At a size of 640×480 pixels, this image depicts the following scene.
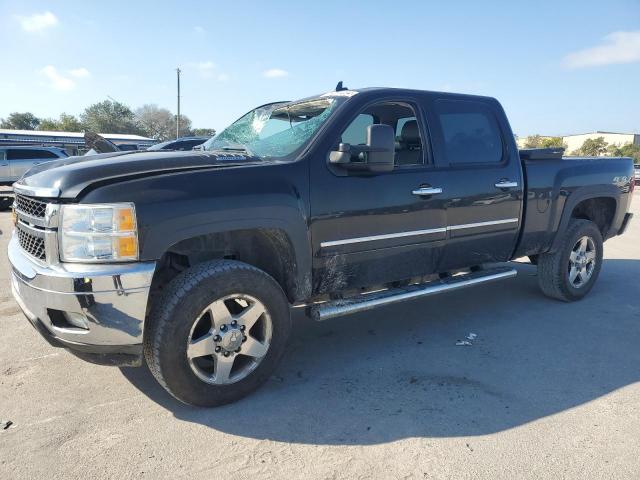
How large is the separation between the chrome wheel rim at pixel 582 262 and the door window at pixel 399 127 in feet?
7.85

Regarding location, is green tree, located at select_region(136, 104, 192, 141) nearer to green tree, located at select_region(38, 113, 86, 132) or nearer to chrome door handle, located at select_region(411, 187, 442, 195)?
green tree, located at select_region(38, 113, 86, 132)

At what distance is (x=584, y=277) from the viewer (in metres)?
5.27

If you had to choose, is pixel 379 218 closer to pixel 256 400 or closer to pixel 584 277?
pixel 256 400

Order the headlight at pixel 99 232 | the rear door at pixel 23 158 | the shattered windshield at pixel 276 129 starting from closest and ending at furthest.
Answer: the headlight at pixel 99 232 < the shattered windshield at pixel 276 129 < the rear door at pixel 23 158

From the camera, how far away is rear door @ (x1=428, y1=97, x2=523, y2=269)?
3967mm

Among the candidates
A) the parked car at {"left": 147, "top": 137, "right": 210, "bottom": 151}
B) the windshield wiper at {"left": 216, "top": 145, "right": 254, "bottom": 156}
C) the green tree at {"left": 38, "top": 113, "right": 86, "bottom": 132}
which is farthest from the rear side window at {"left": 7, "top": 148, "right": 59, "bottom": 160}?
the green tree at {"left": 38, "top": 113, "right": 86, "bottom": 132}

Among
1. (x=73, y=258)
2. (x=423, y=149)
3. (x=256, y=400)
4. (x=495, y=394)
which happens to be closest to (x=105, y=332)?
(x=73, y=258)

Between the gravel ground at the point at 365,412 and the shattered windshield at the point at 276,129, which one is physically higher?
the shattered windshield at the point at 276,129

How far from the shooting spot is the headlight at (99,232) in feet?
8.30

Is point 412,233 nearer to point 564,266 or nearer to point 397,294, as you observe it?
point 397,294

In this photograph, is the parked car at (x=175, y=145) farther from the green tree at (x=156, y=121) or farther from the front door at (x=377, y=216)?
the green tree at (x=156, y=121)

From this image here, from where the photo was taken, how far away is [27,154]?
58.0ft

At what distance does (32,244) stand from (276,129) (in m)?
1.89

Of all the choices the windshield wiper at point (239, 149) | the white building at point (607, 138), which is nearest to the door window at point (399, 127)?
the windshield wiper at point (239, 149)
